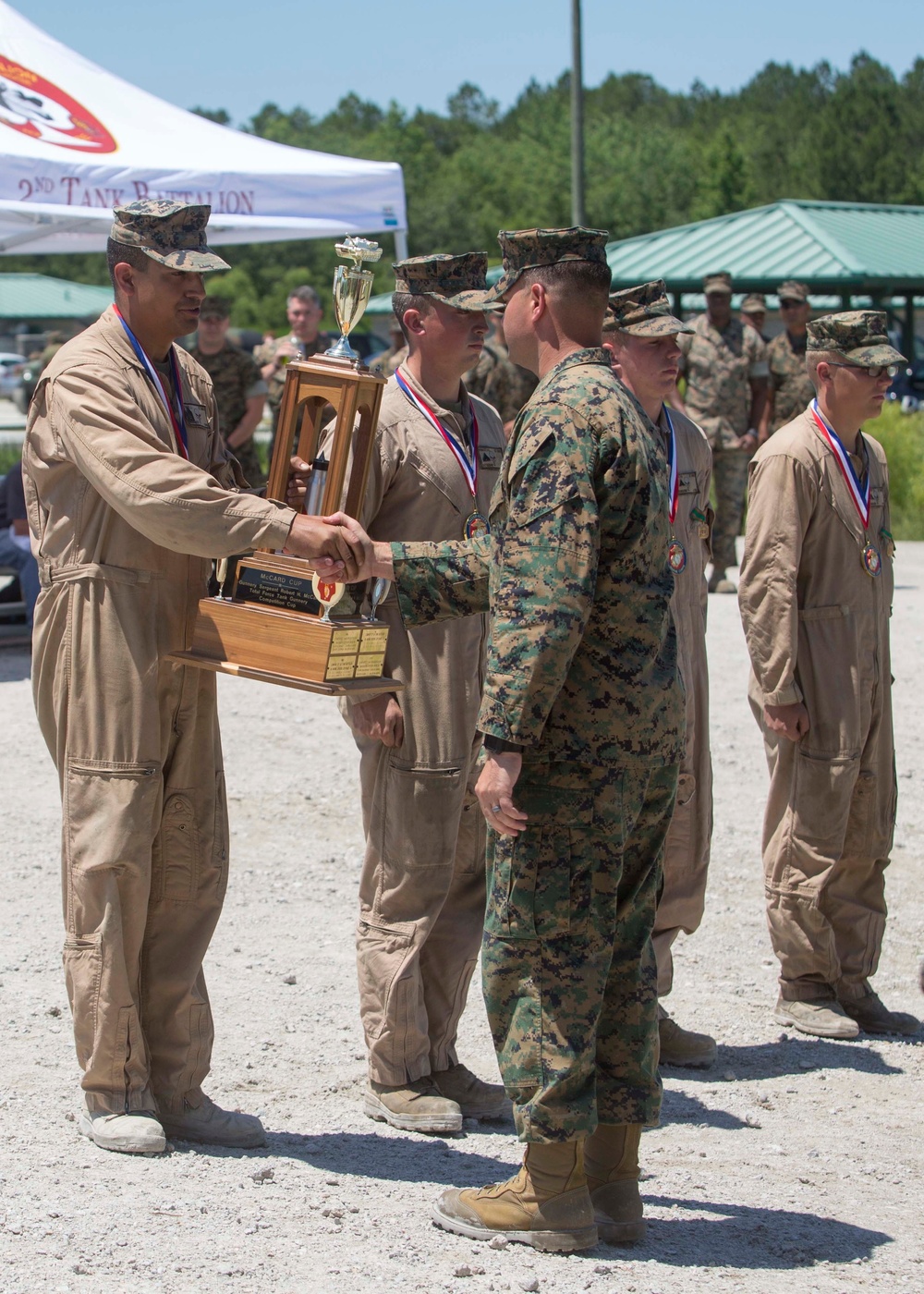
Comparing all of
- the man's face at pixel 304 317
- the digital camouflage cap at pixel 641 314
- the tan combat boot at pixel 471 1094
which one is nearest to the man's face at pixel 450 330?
the digital camouflage cap at pixel 641 314

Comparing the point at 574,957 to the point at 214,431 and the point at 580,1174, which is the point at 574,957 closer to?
the point at 580,1174

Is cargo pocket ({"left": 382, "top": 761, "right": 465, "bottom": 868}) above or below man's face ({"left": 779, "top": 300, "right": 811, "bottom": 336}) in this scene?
below

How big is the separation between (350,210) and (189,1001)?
32.8ft

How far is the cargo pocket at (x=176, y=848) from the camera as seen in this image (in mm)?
4527

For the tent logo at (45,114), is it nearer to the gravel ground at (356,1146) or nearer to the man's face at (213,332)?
the man's face at (213,332)

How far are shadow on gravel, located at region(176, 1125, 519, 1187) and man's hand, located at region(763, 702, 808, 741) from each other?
1.82 m

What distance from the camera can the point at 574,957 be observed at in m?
3.88

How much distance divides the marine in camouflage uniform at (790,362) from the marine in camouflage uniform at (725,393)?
0.21 m

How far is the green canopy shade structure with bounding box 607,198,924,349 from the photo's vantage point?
23.9 meters

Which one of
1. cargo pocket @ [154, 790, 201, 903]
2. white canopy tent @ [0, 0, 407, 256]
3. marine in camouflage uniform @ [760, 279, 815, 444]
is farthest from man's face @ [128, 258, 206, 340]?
marine in camouflage uniform @ [760, 279, 815, 444]

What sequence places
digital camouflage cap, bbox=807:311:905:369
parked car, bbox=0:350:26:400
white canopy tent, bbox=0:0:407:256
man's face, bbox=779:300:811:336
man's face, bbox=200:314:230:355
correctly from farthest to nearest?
parked car, bbox=0:350:26:400 → man's face, bbox=779:300:811:336 → man's face, bbox=200:314:230:355 → white canopy tent, bbox=0:0:407:256 → digital camouflage cap, bbox=807:311:905:369

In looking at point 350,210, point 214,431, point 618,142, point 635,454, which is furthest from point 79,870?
point 618,142

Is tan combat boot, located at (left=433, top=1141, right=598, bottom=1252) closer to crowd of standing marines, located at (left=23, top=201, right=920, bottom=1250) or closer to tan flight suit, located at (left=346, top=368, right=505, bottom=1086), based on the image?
crowd of standing marines, located at (left=23, top=201, right=920, bottom=1250)

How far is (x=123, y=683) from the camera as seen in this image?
432 cm
